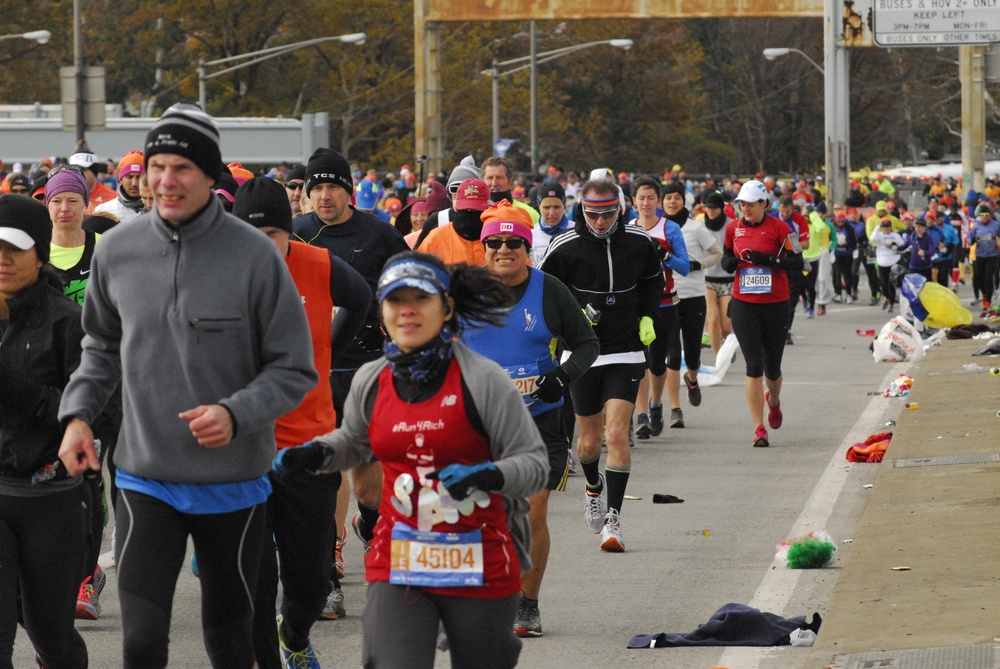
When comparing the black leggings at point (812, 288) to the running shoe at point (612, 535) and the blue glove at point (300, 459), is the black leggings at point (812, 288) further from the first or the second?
the blue glove at point (300, 459)

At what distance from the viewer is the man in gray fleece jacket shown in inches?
191

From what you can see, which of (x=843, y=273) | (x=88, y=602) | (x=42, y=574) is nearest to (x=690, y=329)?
(x=88, y=602)

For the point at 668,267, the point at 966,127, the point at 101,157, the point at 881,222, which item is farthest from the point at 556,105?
the point at 668,267

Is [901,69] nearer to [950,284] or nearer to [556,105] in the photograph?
[556,105]

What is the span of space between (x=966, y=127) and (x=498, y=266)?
38.8 m

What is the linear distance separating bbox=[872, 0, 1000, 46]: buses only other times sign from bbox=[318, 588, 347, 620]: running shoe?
27355 mm

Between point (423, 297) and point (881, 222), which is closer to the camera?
point (423, 297)

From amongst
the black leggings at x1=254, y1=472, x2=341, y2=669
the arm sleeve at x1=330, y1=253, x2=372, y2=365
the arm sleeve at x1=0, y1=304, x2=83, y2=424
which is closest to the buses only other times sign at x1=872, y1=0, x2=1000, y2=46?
the arm sleeve at x1=330, y1=253, x2=372, y2=365

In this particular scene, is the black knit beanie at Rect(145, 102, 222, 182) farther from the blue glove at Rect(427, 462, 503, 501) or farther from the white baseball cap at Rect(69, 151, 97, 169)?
the white baseball cap at Rect(69, 151, 97, 169)

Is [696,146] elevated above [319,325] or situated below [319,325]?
above

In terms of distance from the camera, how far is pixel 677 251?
12727 mm

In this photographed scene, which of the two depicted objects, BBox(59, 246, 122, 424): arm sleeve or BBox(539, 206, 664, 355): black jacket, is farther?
BBox(539, 206, 664, 355): black jacket

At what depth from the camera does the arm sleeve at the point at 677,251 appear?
1254 cm

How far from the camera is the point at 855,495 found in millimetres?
10914
